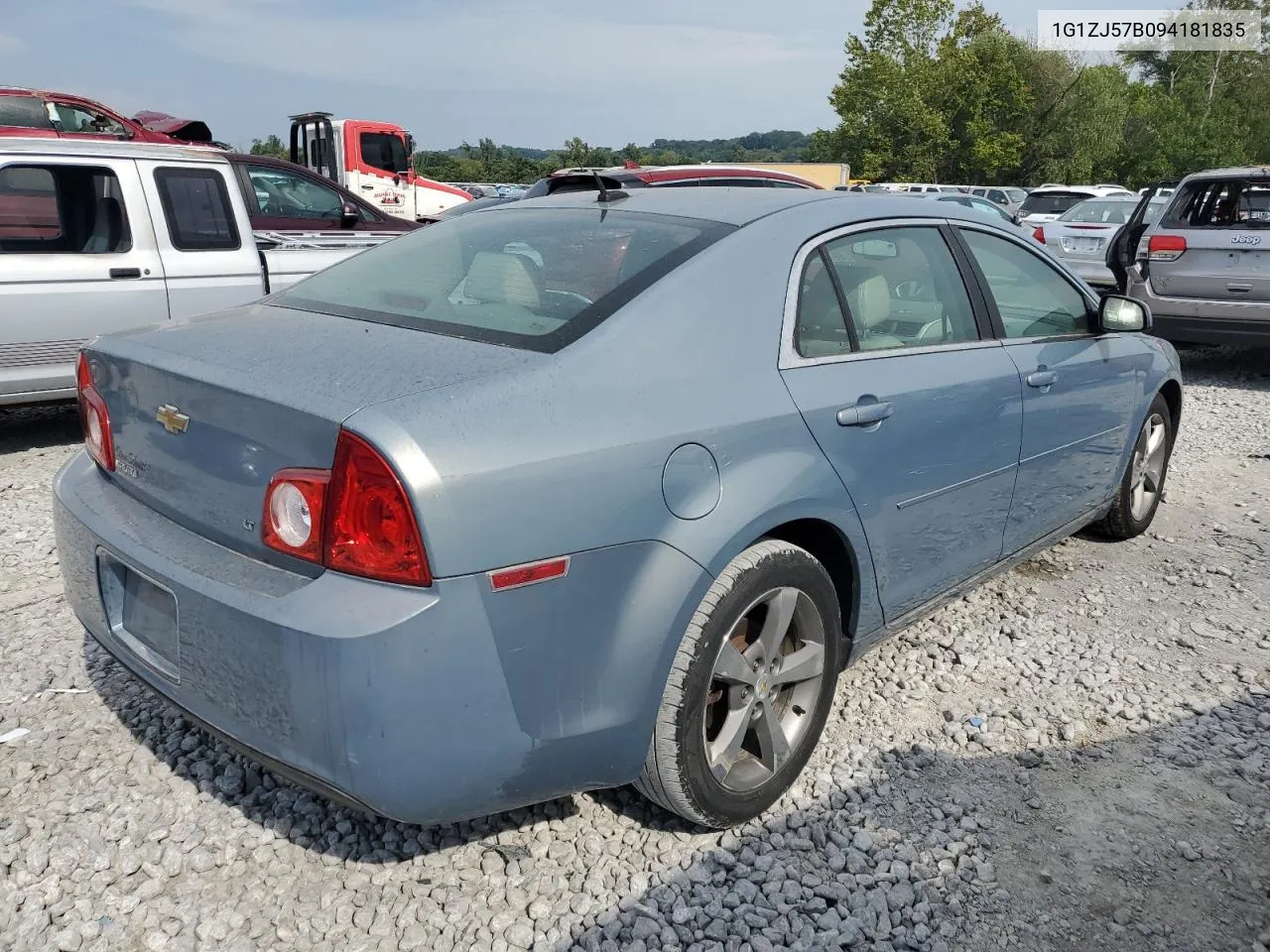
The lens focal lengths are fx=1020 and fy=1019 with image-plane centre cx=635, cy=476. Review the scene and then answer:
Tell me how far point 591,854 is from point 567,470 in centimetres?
106

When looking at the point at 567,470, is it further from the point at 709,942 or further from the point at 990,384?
the point at 990,384

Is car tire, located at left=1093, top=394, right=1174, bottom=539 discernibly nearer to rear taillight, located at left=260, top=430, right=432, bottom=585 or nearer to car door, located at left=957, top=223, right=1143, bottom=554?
car door, located at left=957, top=223, right=1143, bottom=554

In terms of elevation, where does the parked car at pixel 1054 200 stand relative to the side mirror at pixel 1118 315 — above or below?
above

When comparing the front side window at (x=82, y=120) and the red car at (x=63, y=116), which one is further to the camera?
the front side window at (x=82, y=120)

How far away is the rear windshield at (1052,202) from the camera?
21344mm

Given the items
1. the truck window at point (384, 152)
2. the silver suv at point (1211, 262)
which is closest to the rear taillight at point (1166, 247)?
the silver suv at point (1211, 262)

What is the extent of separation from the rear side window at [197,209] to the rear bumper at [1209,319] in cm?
677

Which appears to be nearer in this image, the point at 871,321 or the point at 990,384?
the point at 871,321

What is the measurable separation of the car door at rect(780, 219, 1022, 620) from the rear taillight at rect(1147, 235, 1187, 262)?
6069 millimetres

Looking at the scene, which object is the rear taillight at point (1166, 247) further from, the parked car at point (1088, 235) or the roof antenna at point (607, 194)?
the roof antenna at point (607, 194)

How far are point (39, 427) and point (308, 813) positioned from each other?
17.3ft

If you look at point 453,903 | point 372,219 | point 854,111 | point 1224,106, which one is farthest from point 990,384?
point 1224,106

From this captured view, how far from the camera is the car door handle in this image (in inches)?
107

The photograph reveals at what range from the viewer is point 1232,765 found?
302 centimetres
